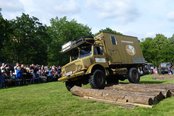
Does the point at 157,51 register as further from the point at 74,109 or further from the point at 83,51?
the point at 74,109

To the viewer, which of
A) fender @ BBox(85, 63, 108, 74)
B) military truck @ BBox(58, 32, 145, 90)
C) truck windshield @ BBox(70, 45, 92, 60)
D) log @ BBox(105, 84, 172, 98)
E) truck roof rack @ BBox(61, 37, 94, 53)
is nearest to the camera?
log @ BBox(105, 84, 172, 98)

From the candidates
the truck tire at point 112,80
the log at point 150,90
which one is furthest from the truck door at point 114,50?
the log at point 150,90

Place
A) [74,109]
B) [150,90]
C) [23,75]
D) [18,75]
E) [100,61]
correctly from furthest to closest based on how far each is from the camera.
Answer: [23,75], [18,75], [100,61], [150,90], [74,109]

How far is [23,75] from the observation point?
28.6m

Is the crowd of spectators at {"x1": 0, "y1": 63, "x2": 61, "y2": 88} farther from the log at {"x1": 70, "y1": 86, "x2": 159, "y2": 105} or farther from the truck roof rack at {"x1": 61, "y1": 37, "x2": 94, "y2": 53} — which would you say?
the log at {"x1": 70, "y1": 86, "x2": 159, "y2": 105}

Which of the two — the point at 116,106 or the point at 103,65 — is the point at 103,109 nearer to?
the point at 116,106

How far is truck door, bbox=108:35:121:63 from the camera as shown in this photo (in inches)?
793

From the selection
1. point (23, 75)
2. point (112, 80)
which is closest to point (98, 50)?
point (112, 80)

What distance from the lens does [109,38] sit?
20375 millimetres

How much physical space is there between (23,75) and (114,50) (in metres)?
10.6

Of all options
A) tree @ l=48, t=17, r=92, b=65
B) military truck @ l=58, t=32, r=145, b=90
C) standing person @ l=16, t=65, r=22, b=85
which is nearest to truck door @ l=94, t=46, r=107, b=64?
military truck @ l=58, t=32, r=145, b=90

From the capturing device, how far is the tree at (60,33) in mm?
83250

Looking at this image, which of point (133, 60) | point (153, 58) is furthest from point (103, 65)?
point (153, 58)

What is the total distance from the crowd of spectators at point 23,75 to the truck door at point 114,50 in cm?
914
